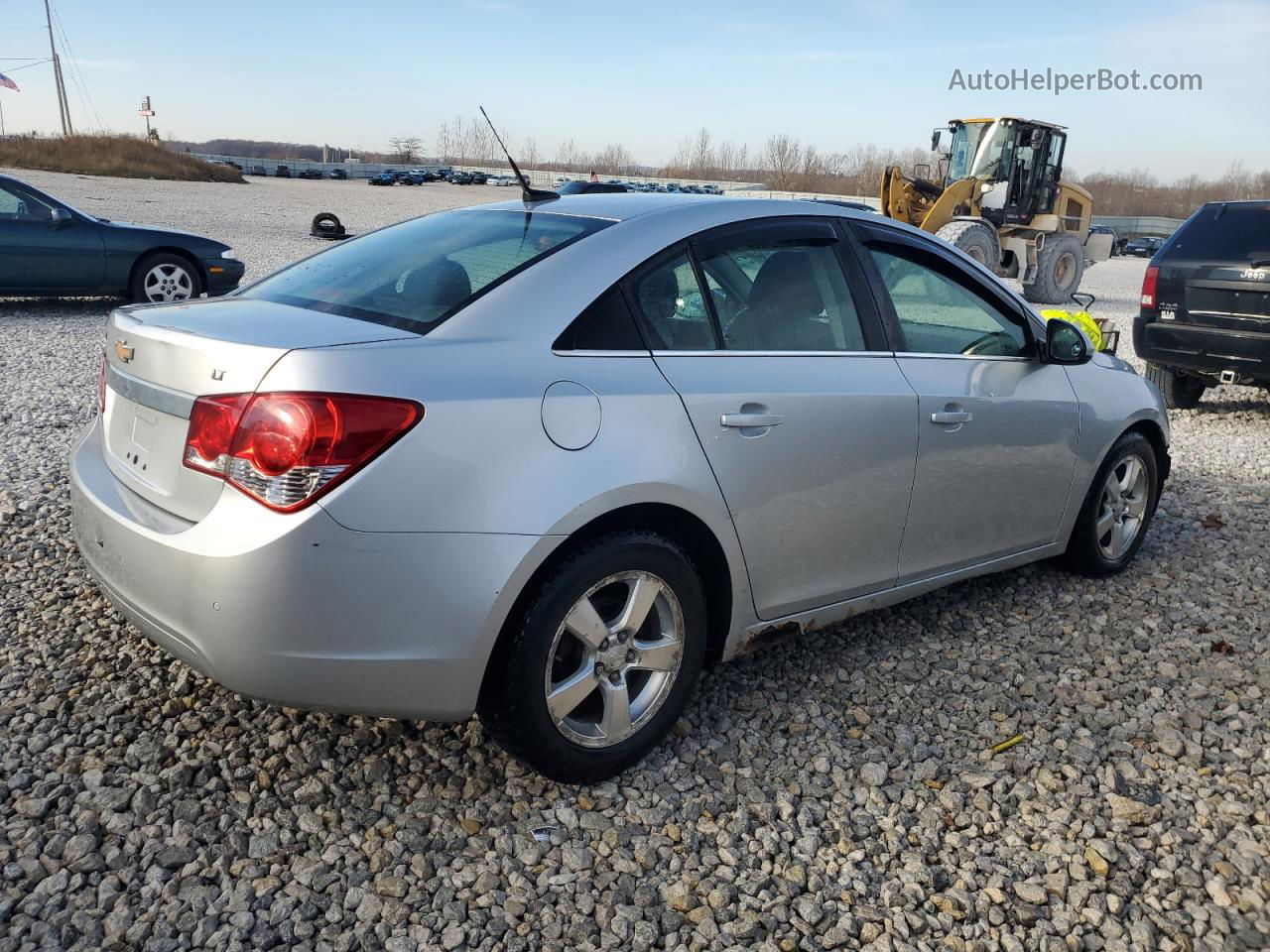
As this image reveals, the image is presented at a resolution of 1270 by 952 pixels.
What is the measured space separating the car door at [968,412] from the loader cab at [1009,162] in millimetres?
14389

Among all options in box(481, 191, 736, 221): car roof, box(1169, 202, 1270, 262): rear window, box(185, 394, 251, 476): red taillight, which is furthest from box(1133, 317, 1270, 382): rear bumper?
box(185, 394, 251, 476): red taillight

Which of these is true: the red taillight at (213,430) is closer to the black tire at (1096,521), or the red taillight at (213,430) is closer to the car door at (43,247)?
the black tire at (1096,521)

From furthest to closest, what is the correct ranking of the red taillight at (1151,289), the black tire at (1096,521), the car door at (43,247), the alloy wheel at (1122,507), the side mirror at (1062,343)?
the car door at (43,247), the red taillight at (1151,289), the alloy wheel at (1122,507), the black tire at (1096,521), the side mirror at (1062,343)

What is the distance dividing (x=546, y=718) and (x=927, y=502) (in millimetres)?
1654

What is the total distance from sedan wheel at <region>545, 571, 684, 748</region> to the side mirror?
6.86 ft

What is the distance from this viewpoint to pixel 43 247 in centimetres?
1070

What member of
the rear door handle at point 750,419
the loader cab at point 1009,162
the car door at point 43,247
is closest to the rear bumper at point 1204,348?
the rear door handle at point 750,419

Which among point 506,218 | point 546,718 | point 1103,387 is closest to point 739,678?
point 546,718

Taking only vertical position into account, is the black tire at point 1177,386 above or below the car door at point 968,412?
below

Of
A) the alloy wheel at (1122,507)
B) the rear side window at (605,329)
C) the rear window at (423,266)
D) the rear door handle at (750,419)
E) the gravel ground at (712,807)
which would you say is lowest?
the gravel ground at (712,807)

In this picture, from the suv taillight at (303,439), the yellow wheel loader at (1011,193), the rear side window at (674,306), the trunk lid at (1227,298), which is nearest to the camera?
the suv taillight at (303,439)

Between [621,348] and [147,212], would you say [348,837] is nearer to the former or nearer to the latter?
[621,348]

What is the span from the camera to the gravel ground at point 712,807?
246 centimetres

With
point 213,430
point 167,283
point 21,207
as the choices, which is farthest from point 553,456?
point 21,207
